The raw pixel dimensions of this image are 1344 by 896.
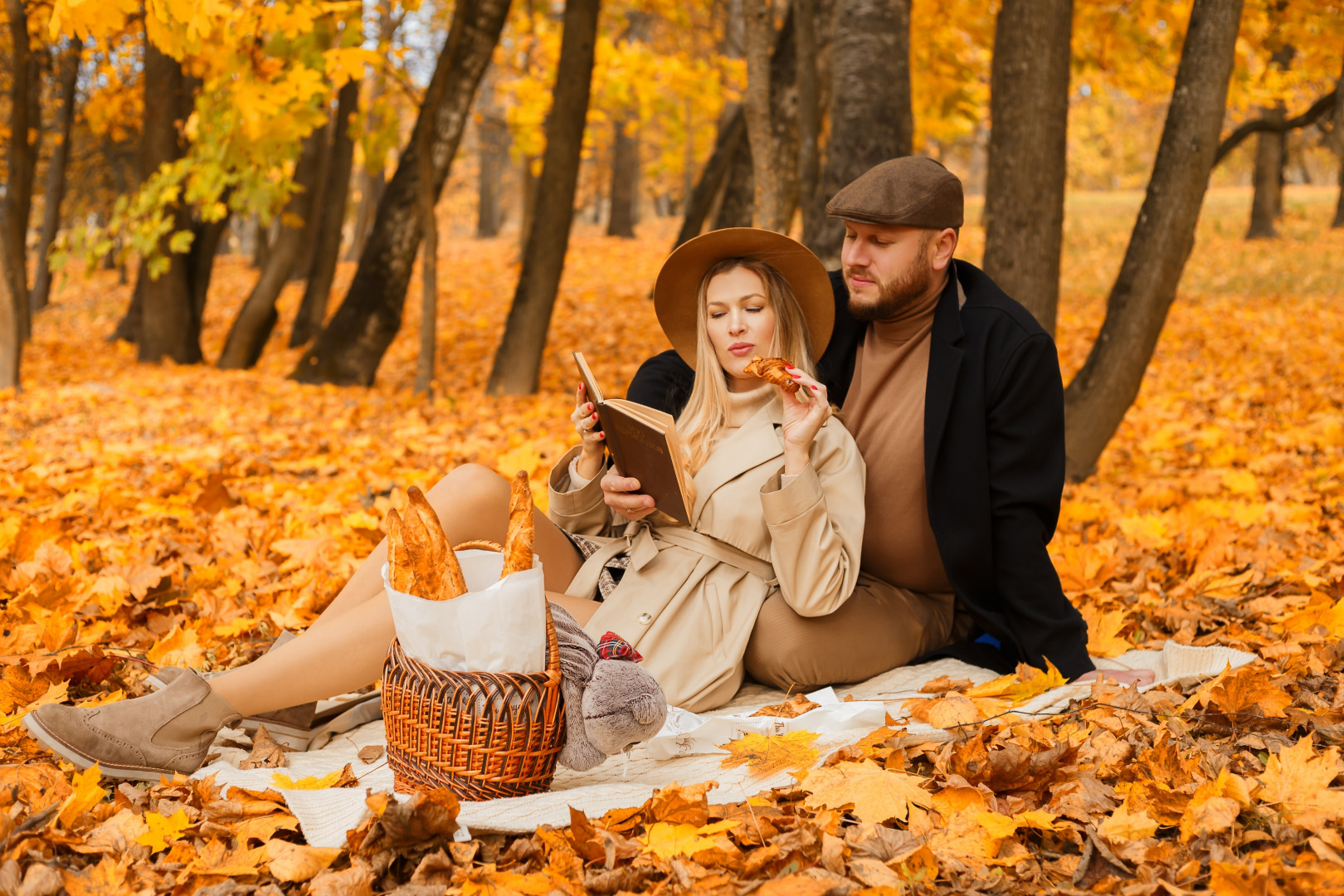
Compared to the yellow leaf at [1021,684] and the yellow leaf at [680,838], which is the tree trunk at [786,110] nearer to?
the yellow leaf at [1021,684]

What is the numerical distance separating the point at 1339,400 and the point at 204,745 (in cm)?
703

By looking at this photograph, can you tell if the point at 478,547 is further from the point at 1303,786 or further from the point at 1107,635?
the point at 1107,635

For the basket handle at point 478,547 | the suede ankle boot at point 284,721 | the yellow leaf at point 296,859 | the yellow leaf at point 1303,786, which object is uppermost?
the basket handle at point 478,547

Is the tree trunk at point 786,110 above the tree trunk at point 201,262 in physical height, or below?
above

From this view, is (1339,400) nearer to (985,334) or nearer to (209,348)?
(985,334)

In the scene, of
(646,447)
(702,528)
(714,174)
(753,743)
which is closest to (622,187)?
(714,174)

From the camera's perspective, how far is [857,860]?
1.80m

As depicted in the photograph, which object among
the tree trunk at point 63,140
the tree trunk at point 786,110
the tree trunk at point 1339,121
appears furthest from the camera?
the tree trunk at point 63,140

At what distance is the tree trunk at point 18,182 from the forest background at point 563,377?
4 cm

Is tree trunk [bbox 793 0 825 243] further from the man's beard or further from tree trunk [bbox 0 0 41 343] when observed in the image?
tree trunk [bbox 0 0 41 343]

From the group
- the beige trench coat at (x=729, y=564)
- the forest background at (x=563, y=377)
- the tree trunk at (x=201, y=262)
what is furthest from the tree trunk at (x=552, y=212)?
the beige trench coat at (x=729, y=564)

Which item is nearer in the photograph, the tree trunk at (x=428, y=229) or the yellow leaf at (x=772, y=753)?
the yellow leaf at (x=772, y=753)

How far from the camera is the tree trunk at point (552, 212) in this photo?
765 cm

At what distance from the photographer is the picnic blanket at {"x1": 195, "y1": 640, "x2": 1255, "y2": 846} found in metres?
2.03
